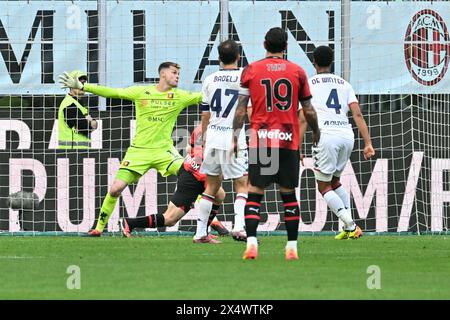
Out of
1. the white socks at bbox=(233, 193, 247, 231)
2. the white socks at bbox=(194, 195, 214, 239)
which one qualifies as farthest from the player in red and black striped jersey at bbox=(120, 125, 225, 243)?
the white socks at bbox=(194, 195, 214, 239)

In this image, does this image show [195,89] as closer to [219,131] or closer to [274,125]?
[219,131]

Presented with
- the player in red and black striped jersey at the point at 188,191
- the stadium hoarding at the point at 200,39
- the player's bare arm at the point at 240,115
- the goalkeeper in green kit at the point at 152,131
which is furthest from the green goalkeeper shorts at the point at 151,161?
the player's bare arm at the point at 240,115

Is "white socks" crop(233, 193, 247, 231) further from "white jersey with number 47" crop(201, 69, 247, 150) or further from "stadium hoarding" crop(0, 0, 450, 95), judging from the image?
"stadium hoarding" crop(0, 0, 450, 95)

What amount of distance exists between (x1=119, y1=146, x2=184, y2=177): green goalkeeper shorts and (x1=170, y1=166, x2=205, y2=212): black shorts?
2.21 feet

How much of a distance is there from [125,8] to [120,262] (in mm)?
8855

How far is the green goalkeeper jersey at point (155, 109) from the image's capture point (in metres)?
16.4

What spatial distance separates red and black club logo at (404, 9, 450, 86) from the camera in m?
19.5

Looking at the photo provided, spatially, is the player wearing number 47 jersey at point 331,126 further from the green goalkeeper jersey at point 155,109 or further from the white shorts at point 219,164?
the green goalkeeper jersey at point 155,109

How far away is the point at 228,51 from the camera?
45.2 feet

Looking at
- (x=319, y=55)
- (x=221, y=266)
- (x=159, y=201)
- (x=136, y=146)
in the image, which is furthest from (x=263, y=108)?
(x=159, y=201)

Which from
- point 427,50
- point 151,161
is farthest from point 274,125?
point 427,50

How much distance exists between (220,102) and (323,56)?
1.64 m

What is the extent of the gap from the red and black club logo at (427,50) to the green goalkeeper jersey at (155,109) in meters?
4.59

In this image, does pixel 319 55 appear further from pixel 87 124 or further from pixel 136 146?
pixel 87 124
